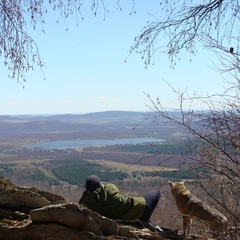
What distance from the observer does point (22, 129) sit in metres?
155

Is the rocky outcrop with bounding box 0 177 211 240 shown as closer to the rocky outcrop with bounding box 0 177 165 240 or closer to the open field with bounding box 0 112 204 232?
the rocky outcrop with bounding box 0 177 165 240

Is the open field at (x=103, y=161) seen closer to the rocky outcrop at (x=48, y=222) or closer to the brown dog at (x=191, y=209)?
the brown dog at (x=191, y=209)

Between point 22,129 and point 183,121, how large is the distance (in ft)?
512

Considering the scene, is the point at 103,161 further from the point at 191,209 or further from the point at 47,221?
the point at 47,221

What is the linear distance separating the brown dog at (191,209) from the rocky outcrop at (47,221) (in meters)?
0.77

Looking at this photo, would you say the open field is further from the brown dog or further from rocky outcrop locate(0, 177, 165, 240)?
rocky outcrop locate(0, 177, 165, 240)

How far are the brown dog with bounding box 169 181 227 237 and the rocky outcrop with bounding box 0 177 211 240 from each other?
77cm

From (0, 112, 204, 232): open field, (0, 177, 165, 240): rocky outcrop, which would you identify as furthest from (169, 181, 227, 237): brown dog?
(0, 177, 165, 240): rocky outcrop

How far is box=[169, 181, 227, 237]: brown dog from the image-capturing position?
4.50m

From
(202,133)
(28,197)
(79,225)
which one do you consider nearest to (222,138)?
(202,133)

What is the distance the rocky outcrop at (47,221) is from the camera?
174 inches

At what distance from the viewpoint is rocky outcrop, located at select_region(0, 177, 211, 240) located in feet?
14.5

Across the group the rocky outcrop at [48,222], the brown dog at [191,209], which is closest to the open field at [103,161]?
the brown dog at [191,209]

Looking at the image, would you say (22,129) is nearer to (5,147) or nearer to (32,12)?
(5,147)
